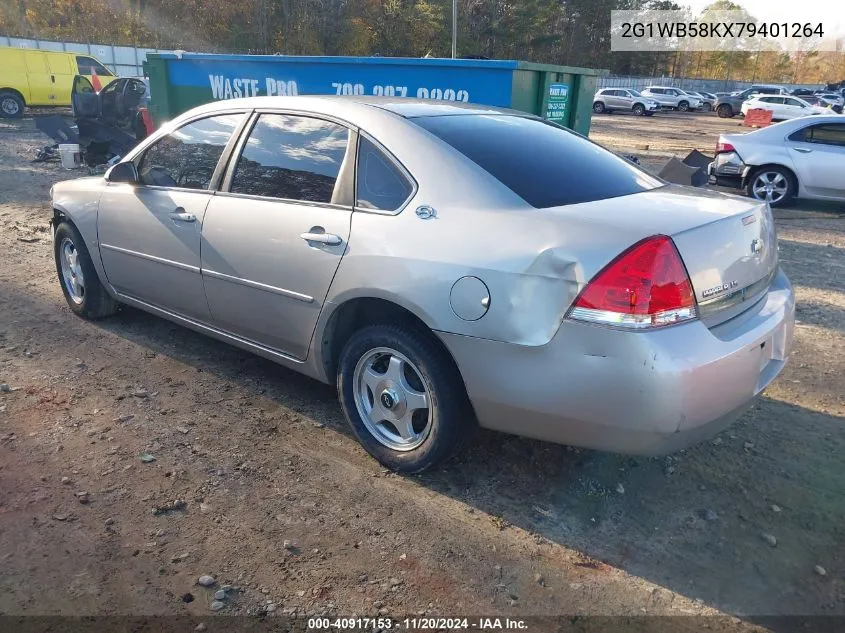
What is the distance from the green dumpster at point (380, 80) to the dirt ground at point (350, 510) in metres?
4.24

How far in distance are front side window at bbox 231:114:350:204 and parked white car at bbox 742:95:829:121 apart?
99.9ft

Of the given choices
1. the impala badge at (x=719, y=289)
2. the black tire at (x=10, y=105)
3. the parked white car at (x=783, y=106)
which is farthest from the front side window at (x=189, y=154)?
the parked white car at (x=783, y=106)

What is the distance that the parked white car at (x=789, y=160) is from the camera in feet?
32.0

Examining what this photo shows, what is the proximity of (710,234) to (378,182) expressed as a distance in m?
1.39

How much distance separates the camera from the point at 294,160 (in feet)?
10.8

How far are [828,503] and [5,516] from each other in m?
3.46

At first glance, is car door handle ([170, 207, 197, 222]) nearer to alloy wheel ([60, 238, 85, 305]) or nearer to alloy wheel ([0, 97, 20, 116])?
alloy wheel ([60, 238, 85, 305])

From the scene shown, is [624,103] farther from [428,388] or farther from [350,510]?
[350,510]

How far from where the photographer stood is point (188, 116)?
390 centimetres

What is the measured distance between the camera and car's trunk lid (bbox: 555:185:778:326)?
2383mm

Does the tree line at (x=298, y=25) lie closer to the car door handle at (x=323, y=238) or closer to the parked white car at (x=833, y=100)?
the parked white car at (x=833, y=100)

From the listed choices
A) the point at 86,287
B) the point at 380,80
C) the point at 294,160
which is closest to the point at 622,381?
the point at 294,160

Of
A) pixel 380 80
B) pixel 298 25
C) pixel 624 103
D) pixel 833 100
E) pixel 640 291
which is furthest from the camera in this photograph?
pixel 298 25

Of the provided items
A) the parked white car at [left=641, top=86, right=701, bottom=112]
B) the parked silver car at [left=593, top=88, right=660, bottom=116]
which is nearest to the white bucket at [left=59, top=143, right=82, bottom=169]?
the parked silver car at [left=593, top=88, right=660, bottom=116]
